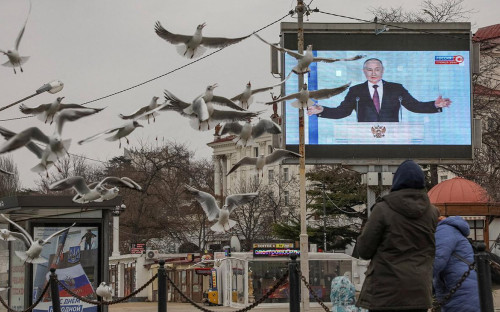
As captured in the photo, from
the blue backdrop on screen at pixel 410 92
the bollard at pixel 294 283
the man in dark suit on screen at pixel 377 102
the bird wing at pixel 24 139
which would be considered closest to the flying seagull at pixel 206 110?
the bird wing at pixel 24 139

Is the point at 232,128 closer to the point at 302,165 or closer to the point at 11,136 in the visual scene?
the point at 11,136

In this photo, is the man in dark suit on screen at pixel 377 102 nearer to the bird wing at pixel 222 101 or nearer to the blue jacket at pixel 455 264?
the bird wing at pixel 222 101

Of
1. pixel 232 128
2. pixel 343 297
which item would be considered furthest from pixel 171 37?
pixel 343 297

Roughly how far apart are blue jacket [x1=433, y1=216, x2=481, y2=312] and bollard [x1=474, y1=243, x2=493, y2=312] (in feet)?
0.24

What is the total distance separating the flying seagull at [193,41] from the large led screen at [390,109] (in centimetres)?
1629

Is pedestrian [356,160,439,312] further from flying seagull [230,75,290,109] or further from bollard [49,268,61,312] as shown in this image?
bollard [49,268,61,312]

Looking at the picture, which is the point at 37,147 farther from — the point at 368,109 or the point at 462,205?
the point at 462,205

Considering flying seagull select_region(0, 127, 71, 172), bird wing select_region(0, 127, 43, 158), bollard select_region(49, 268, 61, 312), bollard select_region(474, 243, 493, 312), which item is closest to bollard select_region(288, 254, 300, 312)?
bollard select_region(474, 243, 493, 312)

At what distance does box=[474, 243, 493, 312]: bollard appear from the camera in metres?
9.46

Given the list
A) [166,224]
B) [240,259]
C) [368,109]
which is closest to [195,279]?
[240,259]

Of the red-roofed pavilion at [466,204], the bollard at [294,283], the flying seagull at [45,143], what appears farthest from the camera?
→ the red-roofed pavilion at [466,204]

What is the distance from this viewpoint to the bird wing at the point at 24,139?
364 inches

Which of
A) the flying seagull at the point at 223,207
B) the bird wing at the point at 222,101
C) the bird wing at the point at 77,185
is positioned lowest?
the flying seagull at the point at 223,207

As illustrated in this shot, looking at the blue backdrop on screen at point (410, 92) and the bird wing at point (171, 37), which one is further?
the blue backdrop on screen at point (410, 92)
